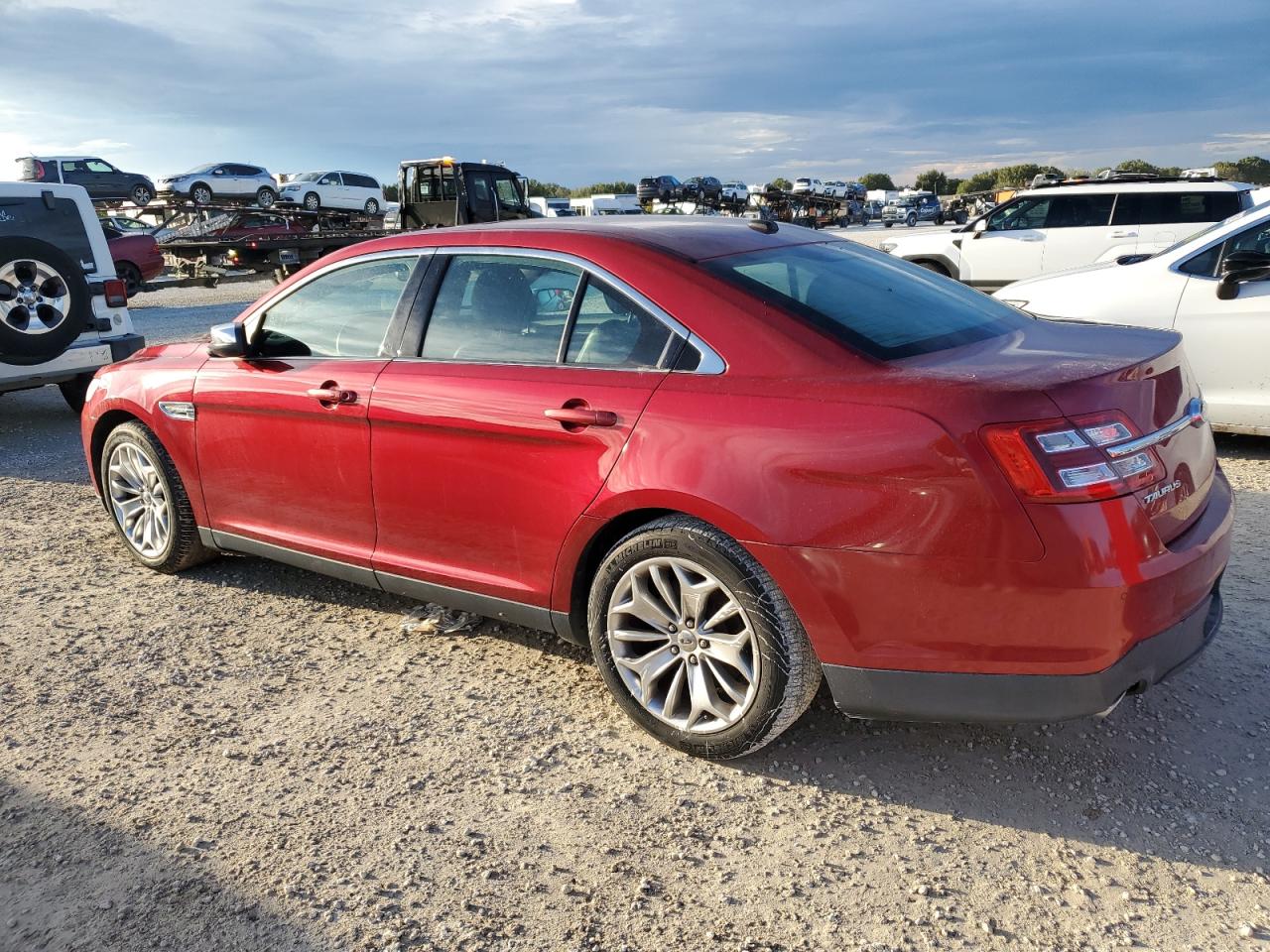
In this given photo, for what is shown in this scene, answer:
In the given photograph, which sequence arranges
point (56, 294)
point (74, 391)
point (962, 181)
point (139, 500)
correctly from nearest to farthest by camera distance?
point (139, 500) < point (56, 294) < point (74, 391) < point (962, 181)

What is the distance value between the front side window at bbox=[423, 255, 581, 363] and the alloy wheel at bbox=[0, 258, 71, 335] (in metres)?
5.03

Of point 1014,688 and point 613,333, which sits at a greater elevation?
point 613,333

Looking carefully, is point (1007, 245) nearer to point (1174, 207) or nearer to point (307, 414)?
point (1174, 207)

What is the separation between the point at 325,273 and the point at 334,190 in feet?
119

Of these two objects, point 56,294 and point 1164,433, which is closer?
point 1164,433

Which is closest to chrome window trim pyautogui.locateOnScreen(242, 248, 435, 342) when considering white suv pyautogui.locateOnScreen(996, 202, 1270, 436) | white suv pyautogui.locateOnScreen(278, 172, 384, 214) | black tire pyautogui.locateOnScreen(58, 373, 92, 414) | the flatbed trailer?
white suv pyautogui.locateOnScreen(996, 202, 1270, 436)

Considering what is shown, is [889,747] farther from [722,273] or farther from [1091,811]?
[722,273]

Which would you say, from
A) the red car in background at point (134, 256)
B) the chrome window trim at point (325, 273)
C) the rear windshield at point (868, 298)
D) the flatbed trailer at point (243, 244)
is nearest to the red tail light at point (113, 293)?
the chrome window trim at point (325, 273)

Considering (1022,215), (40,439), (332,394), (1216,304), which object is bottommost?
(40,439)

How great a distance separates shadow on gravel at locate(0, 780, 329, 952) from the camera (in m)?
2.41

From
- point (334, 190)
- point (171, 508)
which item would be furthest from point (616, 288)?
point (334, 190)

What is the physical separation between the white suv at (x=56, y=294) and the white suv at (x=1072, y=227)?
8948mm

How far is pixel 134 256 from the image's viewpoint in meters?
20.1

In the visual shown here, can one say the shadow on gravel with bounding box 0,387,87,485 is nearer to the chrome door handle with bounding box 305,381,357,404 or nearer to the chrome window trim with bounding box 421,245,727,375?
the chrome door handle with bounding box 305,381,357,404
